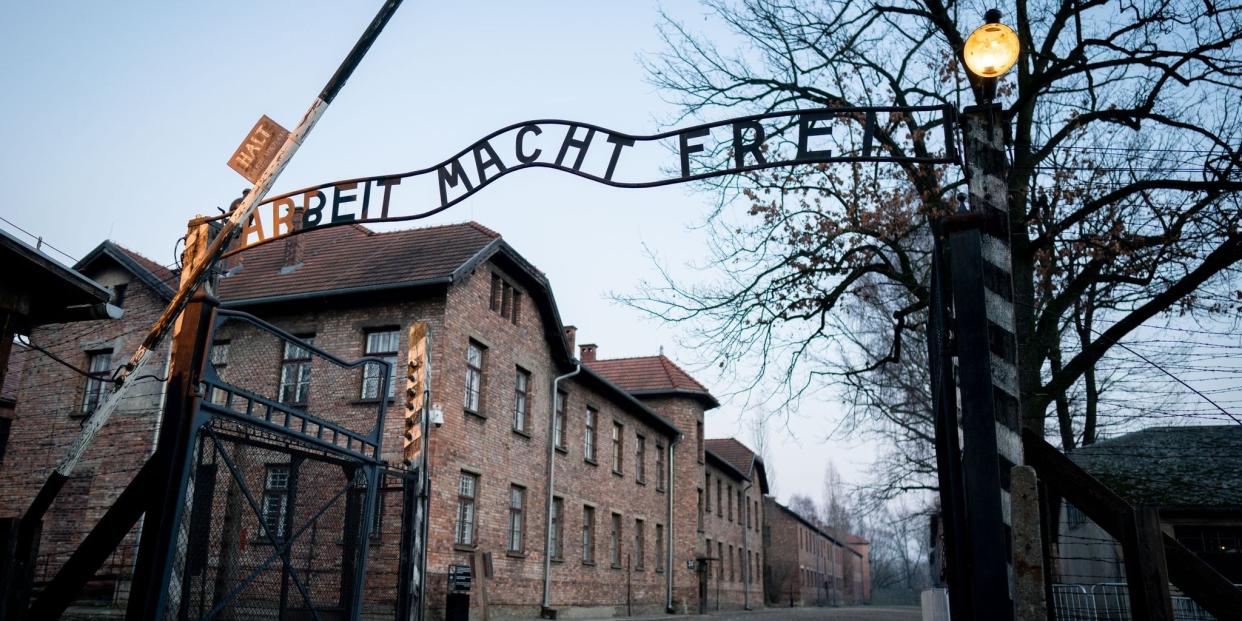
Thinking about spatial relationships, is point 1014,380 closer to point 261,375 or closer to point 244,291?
point 261,375

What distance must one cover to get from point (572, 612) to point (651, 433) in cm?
972

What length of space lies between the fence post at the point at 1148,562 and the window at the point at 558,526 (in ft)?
65.0

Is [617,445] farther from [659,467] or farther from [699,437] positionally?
[699,437]

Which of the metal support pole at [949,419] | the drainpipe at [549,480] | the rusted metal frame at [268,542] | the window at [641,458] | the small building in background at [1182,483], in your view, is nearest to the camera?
the metal support pole at [949,419]

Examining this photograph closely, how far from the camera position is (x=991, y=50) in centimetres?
497

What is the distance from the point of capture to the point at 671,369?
38062mm

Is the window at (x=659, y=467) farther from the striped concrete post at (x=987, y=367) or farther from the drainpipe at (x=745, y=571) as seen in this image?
the striped concrete post at (x=987, y=367)

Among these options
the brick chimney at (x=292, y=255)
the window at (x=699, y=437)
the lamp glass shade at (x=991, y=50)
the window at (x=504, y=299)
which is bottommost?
the lamp glass shade at (x=991, y=50)

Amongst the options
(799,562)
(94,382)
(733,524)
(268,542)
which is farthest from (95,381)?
(799,562)

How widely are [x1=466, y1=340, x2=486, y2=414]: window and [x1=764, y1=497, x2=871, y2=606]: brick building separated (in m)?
43.5

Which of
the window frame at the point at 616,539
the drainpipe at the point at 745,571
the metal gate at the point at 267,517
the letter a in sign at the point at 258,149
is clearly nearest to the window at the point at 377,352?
the letter a in sign at the point at 258,149

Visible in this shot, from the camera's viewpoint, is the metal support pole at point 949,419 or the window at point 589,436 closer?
the metal support pole at point 949,419

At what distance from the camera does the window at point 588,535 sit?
85.8ft

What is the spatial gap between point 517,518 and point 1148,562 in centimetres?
1851
